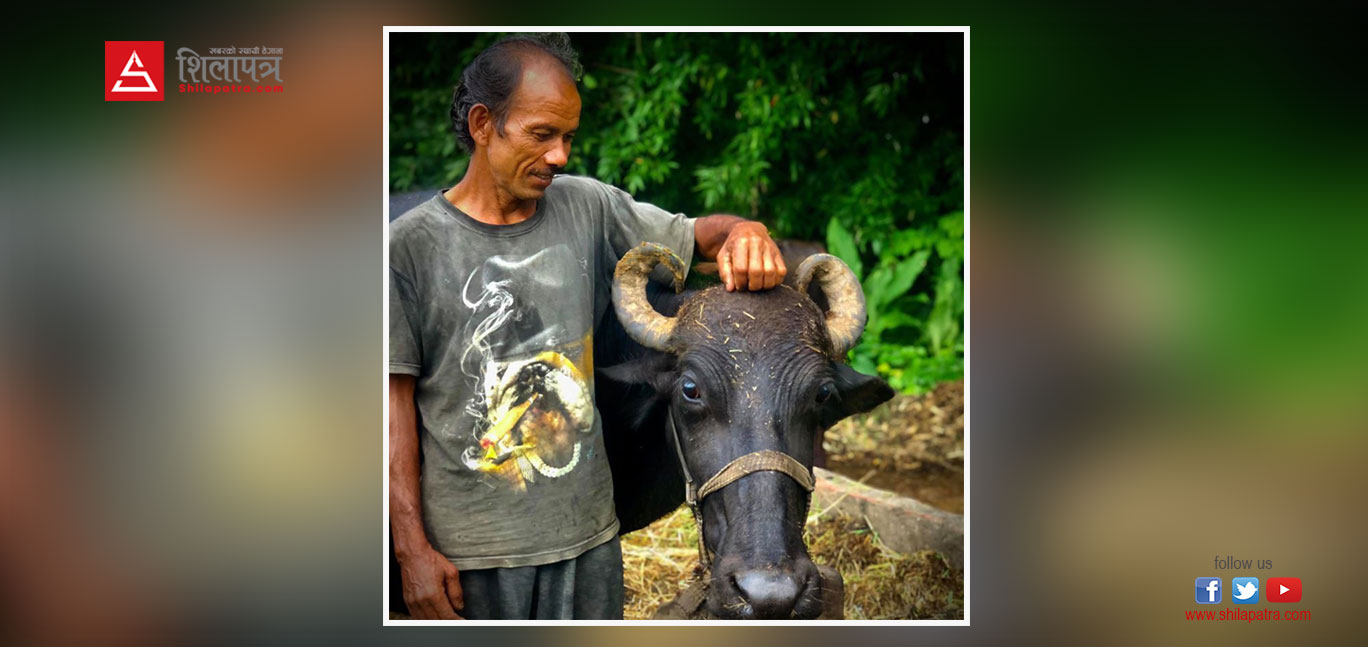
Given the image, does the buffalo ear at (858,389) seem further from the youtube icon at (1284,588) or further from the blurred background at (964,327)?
the youtube icon at (1284,588)

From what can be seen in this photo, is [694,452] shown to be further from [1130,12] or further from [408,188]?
[1130,12]

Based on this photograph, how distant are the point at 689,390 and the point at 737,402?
208 millimetres

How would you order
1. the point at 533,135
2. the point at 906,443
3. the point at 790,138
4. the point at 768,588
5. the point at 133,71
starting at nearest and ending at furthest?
the point at 768,588, the point at 533,135, the point at 133,71, the point at 790,138, the point at 906,443

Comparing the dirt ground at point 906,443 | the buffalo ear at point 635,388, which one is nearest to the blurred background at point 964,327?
the buffalo ear at point 635,388

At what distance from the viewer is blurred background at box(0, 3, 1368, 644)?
4.14 m

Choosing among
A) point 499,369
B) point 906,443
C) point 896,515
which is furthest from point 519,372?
point 906,443

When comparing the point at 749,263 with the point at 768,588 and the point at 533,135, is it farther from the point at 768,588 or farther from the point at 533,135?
the point at 768,588

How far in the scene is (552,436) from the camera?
4098 mm

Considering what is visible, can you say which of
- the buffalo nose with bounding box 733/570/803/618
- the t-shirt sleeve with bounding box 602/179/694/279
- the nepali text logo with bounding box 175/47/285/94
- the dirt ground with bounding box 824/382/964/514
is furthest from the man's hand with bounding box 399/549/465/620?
the dirt ground with bounding box 824/382/964/514

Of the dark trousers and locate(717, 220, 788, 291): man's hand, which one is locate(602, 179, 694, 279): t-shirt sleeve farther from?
the dark trousers

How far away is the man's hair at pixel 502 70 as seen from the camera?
4074 millimetres

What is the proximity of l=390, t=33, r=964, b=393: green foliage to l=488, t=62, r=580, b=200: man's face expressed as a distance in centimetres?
20

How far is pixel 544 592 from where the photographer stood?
413 cm

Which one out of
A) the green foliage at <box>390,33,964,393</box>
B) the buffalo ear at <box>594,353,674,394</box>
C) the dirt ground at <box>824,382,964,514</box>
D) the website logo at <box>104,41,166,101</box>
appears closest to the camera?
the buffalo ear at <box>594,353,674,394</box>
